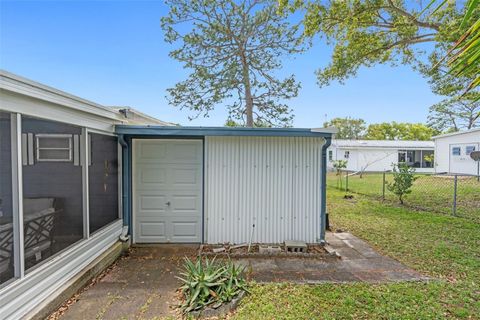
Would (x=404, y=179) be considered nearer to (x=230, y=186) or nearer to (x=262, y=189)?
(x=262, y=189)

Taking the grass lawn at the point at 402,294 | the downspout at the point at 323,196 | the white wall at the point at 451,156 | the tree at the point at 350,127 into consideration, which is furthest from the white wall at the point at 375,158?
the tree at the point at 350,127

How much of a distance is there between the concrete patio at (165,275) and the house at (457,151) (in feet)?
49.8

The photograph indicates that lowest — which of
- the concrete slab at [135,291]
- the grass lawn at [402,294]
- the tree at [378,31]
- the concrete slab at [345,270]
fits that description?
the concrete slab at [135,291]

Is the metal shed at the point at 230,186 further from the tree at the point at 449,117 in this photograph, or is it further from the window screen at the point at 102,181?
the tree at the point at 449,117

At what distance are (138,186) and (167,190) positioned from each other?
23.8 inches

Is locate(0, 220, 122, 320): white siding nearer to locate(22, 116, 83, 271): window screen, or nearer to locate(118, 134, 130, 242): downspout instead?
locate(22, 116, 83, 271): window screen

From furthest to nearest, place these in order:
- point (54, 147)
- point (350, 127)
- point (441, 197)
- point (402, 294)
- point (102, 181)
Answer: point (350, 127)
point (441, 197)
point (102, 181)
point (54, 147)
point (402, 294)

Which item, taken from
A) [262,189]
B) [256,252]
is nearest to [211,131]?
[262,189]

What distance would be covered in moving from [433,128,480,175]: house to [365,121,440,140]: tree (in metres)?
16.2

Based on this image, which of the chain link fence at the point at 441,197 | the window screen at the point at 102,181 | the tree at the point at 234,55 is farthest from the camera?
the tree at the point at 234,55

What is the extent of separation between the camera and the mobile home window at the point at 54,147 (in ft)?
11.2

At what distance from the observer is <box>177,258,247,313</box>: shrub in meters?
3.29

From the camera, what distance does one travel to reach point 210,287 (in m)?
3.46

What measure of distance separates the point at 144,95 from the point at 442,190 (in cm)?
1450
